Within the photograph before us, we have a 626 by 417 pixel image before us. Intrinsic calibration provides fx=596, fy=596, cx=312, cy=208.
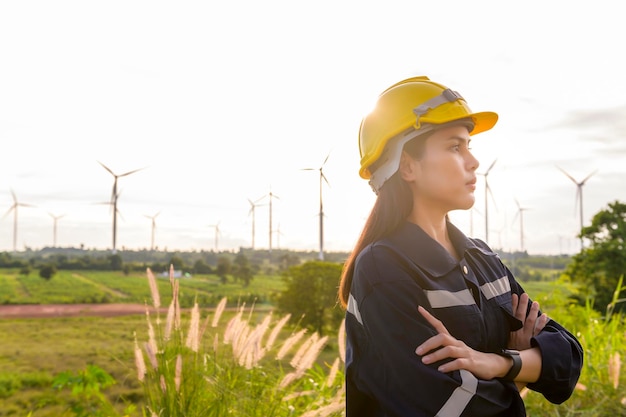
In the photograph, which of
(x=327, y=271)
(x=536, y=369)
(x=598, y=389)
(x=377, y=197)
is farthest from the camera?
(x=327, y=271)

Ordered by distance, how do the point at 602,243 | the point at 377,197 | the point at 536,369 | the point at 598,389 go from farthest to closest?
the point at 602,243, the point at 598,389, the point at 377,197, the point at 536,369

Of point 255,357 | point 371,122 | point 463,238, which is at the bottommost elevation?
point 255,357

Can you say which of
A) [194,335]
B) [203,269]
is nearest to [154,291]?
[194,335]

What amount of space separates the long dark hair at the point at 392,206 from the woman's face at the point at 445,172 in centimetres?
3

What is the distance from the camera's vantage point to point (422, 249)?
2.77 metres

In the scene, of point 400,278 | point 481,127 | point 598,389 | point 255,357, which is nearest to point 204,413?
point 255,357

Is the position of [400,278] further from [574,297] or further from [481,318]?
[574,297]

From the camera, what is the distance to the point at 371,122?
309 cm

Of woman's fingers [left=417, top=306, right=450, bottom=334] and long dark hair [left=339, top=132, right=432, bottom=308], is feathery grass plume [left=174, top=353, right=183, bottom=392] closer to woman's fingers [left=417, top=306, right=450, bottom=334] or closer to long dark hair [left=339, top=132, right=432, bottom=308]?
long dark hair [left=339, top=132, right=432, bottom=308]

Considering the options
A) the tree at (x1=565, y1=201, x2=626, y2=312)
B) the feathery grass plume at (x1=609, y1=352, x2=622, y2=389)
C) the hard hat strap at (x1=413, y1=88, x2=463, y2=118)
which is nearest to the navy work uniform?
the hard hat strap at (x1=413, y1=88, x2=463, y2=118)

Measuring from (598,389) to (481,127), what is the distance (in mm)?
5176

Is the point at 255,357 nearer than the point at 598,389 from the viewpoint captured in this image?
Yes

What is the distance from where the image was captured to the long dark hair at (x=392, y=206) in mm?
2881

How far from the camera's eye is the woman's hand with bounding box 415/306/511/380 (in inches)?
95.5
